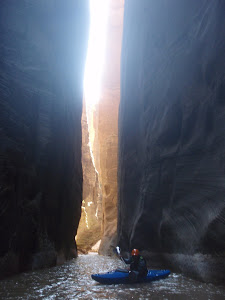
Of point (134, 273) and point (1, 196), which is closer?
point (134, 273)

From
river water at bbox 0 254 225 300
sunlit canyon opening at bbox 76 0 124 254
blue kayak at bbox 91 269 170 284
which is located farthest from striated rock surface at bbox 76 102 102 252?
river water at bbox 0 254 225 300

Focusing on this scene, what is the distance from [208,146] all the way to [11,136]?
5.54m

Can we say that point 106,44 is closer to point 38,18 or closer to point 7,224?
point 38,18

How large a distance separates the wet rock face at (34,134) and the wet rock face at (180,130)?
11.6 feet

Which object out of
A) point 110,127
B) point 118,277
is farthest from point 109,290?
point 110,127

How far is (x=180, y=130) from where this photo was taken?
9047 millimetres

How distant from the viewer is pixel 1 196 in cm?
718

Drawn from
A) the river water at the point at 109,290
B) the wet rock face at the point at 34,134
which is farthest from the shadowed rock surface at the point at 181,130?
the wet rock face at the point at 34,134

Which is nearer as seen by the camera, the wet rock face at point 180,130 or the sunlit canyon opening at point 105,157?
the wet rock face at point 180,130

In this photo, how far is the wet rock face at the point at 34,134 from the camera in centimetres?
788

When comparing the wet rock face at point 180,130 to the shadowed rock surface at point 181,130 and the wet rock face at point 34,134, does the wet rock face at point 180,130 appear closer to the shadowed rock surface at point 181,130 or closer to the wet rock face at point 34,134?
the shadowed rock surface at point 181,130

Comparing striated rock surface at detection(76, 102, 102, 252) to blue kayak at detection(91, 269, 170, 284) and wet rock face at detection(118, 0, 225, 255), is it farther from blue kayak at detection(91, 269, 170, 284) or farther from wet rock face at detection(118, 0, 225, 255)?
blue kayak at detection(91, 269, 170, 284)

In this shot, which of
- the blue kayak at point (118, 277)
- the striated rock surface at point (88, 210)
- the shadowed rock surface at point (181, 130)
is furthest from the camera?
the striated rock surface at point (88, 210)

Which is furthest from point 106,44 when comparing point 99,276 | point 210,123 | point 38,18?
point 99,276
